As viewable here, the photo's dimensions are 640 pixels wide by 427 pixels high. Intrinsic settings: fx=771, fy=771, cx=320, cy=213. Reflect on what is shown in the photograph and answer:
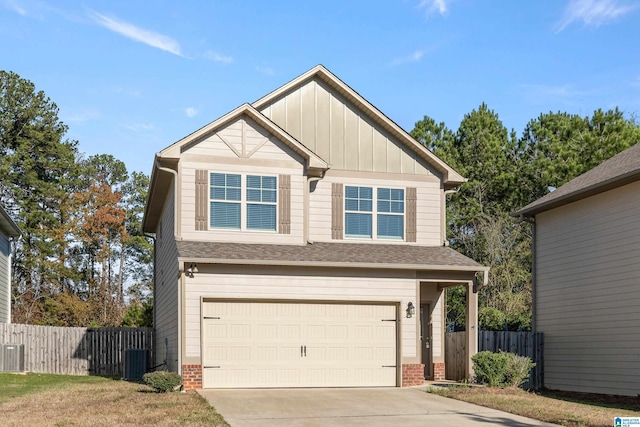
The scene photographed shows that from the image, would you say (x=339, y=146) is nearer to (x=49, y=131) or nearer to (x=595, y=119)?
(x=595, y=119)

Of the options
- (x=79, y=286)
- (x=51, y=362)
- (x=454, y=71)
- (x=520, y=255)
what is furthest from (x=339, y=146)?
(x=79, y=286)

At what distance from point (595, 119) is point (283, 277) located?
87.8 ft

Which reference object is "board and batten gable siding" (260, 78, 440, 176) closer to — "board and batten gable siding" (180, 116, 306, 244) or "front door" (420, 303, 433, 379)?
"board and batten gable siding" (180, 116, 306, 244)

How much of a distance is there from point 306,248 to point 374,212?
8.51ft

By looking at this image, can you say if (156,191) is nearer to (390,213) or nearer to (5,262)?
(390,213)

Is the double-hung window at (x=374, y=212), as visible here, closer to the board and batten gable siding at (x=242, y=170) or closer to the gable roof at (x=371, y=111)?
the gable roof at (x=371, y=111)

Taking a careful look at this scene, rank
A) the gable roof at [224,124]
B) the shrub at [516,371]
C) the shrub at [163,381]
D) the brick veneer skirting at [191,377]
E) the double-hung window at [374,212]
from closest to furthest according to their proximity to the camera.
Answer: the shrub at [163,381]
the brick veneer skirting at [191,377]
the shrub at [516,371]
the gable roof at [224,124]
the double-hung window at [374,212]

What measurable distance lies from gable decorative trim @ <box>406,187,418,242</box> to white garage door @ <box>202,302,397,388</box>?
8.42ft

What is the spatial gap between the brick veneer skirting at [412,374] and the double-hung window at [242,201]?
15.9ft

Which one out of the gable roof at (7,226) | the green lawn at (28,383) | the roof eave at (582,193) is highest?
the roof eave at (582,193)

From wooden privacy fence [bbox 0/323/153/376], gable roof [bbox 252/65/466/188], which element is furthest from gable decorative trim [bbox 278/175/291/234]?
wooden privacy fence [bbox 0/323/153/376]

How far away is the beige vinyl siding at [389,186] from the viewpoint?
20.5m

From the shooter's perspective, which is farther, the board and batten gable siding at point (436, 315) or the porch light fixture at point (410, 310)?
the board and batten gable siding at point (436, 315)

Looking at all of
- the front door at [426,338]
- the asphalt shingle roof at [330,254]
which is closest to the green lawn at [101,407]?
the asphalt shingle roof at [330,254]
